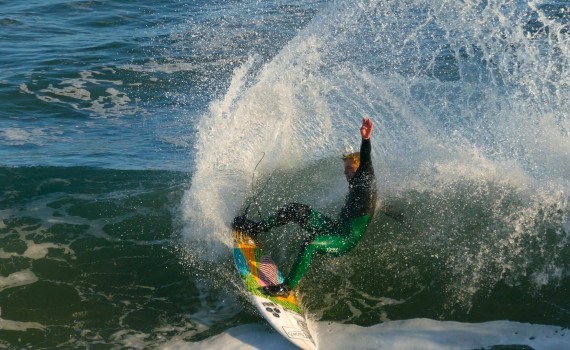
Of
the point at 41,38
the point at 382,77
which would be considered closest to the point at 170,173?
the point at 382,77

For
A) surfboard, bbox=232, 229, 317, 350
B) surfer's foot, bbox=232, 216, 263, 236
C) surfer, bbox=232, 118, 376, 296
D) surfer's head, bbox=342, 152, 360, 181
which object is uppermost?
surfer's head, bbox=342, 152, 360, 181

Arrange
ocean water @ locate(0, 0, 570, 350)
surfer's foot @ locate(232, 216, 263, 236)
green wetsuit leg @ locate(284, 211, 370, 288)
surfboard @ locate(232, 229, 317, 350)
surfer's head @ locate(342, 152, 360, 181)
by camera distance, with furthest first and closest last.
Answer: surfer's foot @ locate(232, 216, 263, 236) < surfer's head @ locate(342, 152, 360, 181) < ocean water @ locate(0, 0, 570, 350) < green wetsuit leg @ locate(284, 211, 370, 288) < surfboard @ locate(232, 229, 317, 350)

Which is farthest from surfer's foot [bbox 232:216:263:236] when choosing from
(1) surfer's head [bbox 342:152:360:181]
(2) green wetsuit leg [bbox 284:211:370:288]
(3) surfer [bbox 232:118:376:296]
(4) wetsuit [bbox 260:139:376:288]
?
(1) surfer's head [bbox 342:152:360:181]

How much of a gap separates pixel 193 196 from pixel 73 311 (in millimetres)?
2310

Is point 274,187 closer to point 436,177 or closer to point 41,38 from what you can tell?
point 436,177

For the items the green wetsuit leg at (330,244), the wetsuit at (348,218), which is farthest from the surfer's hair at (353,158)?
the green wetsuit leg at (330,244)

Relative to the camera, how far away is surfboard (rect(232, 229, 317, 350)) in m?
6.89

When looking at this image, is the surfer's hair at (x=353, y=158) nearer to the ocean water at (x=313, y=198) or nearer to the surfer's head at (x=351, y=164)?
the surfer's head at (x=351, y=164)

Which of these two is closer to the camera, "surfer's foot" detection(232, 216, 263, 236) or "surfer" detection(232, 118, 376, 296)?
"surfer" detection(232, 118, 376, 296)

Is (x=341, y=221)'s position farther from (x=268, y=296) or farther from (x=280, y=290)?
(x=268, y=296)

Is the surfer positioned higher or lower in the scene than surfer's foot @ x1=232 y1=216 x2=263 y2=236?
higher

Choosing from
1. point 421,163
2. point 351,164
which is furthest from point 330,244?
point 421,163

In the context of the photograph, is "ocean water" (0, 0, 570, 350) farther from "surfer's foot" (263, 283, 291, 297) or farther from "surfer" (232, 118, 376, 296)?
"surfer" (232, 118, 376, 296)

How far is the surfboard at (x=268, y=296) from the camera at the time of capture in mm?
6891
